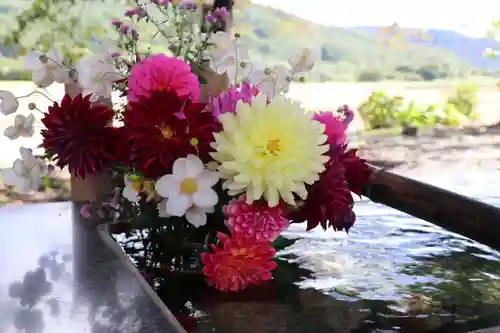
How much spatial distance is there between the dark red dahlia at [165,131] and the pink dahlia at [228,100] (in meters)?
0.03

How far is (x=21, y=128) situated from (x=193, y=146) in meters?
0.28

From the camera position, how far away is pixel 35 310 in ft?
2.23

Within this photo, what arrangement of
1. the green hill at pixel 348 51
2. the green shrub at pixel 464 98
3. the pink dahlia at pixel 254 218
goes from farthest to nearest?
the green shrub at pixel 464 98
the green hill at pixel 348 51
the pink dahlia at pixel 254 218

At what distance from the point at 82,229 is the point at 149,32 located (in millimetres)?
355

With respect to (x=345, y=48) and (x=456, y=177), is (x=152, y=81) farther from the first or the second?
(x=345, y=48)

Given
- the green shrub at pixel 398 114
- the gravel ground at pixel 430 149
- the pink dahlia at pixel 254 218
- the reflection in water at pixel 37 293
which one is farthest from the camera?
the green shrub at pixel 398 114

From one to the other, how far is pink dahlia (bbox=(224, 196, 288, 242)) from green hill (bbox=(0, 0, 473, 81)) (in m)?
2.47

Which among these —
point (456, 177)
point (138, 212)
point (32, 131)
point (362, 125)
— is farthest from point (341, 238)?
point (362, 125)

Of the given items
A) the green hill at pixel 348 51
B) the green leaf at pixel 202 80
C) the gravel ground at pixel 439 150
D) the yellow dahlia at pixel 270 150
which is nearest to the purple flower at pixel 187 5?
the green leaf at pixel 202 80

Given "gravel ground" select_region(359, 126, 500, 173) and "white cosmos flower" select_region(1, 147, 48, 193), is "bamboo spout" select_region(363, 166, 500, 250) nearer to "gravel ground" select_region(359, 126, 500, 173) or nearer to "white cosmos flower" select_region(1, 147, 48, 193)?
"white cosmos flower" select_region(1, 147, 48, 193)

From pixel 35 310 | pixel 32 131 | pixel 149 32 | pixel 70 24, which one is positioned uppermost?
pixel 70 24

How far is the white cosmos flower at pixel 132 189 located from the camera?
2.56 ft

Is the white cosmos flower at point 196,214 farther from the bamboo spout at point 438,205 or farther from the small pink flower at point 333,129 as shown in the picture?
the bamboo spout at point 438,205

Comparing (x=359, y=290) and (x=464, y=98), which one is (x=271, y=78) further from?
(x=464, y=98)
